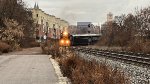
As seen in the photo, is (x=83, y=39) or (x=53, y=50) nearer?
(x=53, y=50)

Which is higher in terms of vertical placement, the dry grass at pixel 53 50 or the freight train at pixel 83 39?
the dry grass at pixel 53 50

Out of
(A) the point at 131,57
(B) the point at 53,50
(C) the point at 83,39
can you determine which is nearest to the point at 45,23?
(C) the point at 83,39

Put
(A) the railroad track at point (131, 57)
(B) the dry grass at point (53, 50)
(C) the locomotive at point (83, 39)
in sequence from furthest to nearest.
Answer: (C) the locomotive at point (83, 39) → (B) the dry grass at point (53, 50) → (A) the railroad track at point (131, 57)

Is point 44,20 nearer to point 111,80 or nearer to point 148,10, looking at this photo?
point 148,10

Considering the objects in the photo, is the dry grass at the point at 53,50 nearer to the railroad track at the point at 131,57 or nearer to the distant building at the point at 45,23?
the railroad track at the point at 131,57

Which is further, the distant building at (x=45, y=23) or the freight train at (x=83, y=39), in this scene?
the distant building at (x=45, y=23)

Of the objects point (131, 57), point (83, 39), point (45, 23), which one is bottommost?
point (83, 39)

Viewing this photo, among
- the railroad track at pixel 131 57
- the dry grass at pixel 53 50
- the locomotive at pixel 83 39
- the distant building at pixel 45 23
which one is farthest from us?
the distant building at pixel 45 23

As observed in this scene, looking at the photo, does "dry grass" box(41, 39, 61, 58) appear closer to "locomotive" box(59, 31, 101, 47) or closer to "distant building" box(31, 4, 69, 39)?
"locomotive" box(59, 31, 101, 47)

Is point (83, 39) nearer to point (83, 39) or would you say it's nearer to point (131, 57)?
point (83, 39)

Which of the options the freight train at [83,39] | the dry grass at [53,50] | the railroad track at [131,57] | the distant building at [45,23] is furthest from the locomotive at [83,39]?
the railroad track at [131,57]

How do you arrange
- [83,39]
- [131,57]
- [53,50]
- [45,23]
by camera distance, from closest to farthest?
1. [131,57]
2. [53,50]
3. [83,39]
4. [45,23]

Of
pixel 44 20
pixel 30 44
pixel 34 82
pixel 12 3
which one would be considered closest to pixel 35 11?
pixel 44 20

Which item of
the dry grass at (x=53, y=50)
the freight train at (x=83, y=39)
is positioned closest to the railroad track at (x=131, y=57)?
the dry grass at (x=53, y=50)
